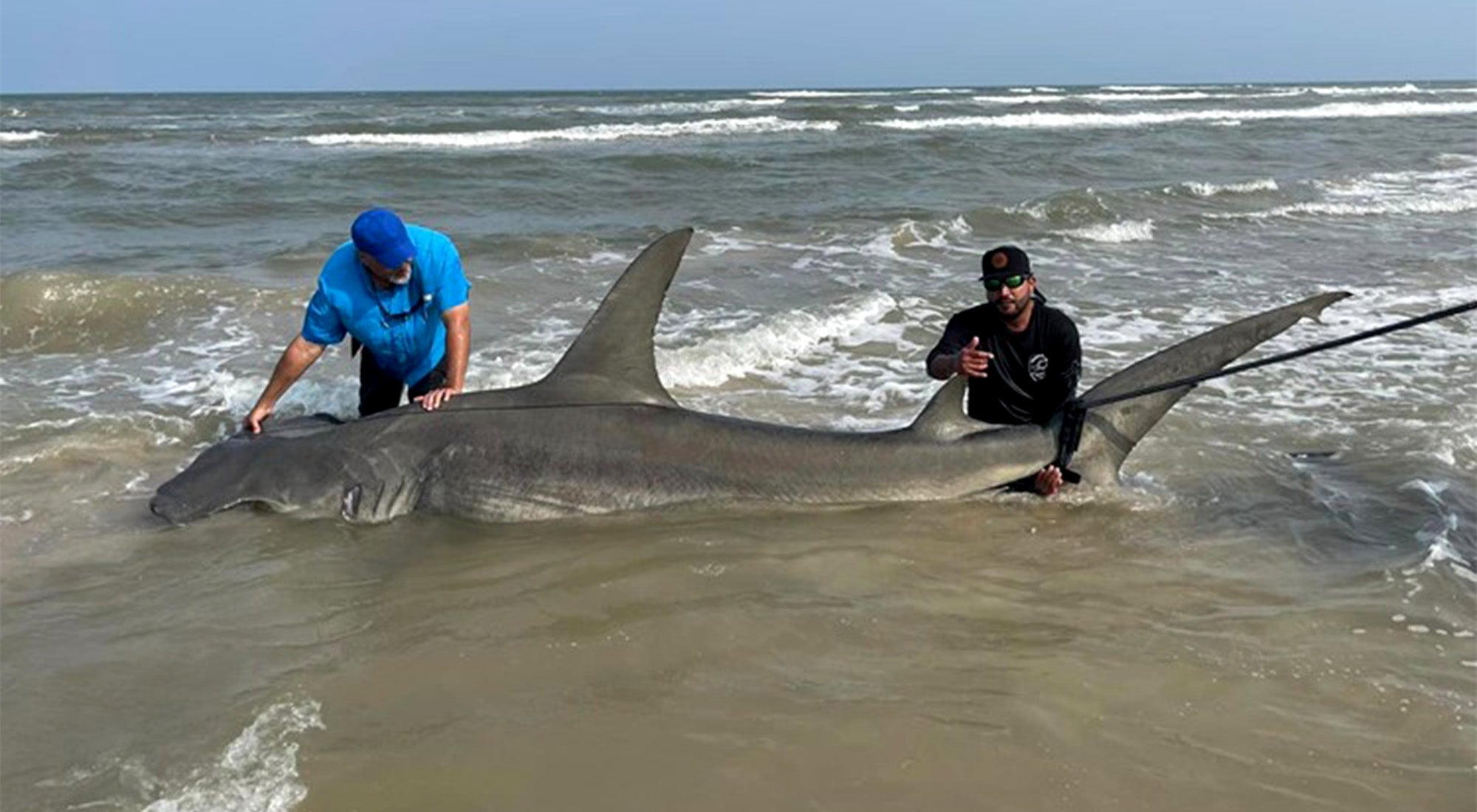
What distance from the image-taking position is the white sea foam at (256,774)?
277 cm

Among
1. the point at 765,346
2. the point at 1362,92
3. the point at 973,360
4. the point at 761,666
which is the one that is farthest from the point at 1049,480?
the point at 1362,92

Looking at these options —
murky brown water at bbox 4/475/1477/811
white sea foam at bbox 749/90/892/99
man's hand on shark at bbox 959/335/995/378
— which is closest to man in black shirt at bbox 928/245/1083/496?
man's hand on shark at bbox 959/335/995/378

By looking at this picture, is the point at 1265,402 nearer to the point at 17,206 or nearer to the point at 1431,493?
the point at 1431,493

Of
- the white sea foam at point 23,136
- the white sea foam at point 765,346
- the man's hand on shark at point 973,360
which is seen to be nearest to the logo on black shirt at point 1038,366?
the man's hand on shark at point 973,360

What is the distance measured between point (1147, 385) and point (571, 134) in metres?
28.4

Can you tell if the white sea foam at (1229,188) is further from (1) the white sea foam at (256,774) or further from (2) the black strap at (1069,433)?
(1) the white sea foam at (256,774)

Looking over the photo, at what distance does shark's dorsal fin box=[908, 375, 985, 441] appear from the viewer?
453 cm

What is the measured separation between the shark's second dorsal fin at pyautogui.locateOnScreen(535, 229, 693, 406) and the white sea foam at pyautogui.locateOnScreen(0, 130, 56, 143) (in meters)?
29.7

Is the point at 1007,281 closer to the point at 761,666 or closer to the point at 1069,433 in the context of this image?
the point at 1069,433

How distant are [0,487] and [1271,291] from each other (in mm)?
9681

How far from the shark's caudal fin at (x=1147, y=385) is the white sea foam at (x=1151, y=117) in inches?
1185

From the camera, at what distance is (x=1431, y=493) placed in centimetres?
503

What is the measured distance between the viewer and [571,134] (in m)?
31.3

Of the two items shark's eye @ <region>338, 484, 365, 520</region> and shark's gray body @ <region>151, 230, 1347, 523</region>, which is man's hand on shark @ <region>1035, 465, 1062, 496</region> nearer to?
shark's gray body @ <region>151, 230, 1347, 523</region>
